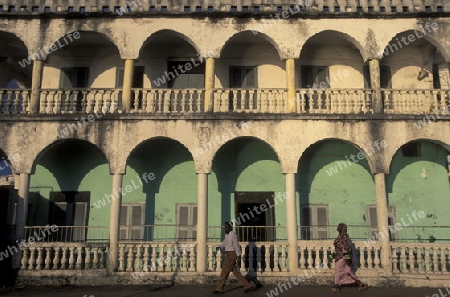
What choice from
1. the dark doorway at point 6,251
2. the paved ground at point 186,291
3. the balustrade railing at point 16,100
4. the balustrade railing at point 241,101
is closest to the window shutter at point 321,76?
the balustrade railing at point 241,101

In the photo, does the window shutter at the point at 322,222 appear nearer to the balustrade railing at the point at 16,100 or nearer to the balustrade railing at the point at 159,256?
the balustrade railing at the point at 159,256

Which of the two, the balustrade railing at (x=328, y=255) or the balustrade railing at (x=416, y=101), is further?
the balustrade railing at (x=416, y=101)

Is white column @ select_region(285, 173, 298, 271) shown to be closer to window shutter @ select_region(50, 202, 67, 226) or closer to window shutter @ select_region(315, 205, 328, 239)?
window shutter @ select_region(315, 205, 328, 239)

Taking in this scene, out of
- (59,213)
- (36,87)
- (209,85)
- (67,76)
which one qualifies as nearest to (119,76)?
(67,76)

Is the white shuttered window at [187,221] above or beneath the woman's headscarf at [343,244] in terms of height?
above

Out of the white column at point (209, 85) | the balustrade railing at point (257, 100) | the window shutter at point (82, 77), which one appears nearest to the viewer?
the white column at point (209, 85)

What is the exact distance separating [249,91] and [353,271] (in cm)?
560

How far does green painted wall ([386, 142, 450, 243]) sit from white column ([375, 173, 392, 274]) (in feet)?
5.89

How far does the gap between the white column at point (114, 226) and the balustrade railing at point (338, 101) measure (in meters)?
5.40

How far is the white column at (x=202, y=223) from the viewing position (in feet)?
41.5

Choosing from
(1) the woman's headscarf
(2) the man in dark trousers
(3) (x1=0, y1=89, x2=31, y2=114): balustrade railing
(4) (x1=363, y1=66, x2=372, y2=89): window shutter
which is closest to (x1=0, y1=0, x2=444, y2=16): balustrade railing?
(4) (x1=363, y1=66, x2=372, y2=89): window shutter

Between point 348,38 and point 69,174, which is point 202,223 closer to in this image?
point 69,174

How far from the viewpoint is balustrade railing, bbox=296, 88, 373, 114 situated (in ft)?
45.0

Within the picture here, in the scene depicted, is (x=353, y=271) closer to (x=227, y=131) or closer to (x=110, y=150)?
(x=227, y=131)
